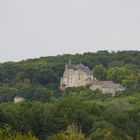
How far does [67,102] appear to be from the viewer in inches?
2618

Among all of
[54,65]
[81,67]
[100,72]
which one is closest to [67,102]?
[100,72]

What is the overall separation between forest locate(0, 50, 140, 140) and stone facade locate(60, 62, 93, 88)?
1072mm

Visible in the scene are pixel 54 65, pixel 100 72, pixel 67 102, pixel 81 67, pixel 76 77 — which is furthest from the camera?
pixel 54 65

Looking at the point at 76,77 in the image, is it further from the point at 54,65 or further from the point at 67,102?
the point at 67,102

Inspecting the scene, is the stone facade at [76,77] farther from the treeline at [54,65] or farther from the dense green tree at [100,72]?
the treeline at [54,65]

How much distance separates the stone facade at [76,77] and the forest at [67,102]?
42.2 inches

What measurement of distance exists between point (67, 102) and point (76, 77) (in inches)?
1611

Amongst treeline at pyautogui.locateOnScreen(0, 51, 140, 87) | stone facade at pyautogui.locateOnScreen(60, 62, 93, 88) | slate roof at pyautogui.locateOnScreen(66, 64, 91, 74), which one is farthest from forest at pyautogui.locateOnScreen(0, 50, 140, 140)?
slate roof at pyautogui.locateOnScreen(66, 64, 91, 74)

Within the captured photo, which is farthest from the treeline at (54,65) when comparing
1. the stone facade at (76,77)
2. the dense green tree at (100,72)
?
the stone facade at (76,77)

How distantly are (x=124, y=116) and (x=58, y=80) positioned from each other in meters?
41.6

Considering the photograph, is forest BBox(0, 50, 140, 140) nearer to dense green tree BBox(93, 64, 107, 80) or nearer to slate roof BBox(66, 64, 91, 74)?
dense green tree BBox(93, 64, 107, 80)

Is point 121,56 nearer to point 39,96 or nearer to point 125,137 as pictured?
point 39,96

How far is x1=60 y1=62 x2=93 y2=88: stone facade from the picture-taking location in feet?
347

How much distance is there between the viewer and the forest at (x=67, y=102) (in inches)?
2272
